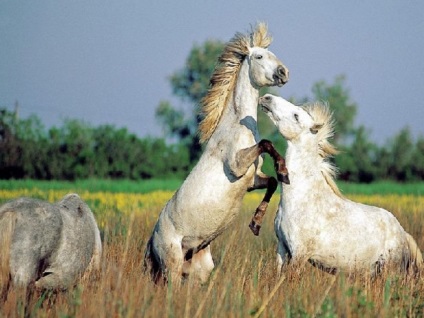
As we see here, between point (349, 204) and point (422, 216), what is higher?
point (349, 204)

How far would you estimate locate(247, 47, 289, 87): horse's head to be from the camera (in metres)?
6.88

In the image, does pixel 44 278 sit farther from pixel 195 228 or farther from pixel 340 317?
pixel 340 317

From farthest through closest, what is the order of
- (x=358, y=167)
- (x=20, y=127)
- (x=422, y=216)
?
(x=358, y=167) < (x=20, y=127) < (x=422, y=216)

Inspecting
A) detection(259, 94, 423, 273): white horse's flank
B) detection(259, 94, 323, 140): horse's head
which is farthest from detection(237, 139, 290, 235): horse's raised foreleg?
detection(259, 94, 323, 140): horse's head

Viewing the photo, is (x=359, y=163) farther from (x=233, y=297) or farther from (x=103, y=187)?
(x=233, y=297)

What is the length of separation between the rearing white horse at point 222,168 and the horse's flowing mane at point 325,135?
2.24 ft

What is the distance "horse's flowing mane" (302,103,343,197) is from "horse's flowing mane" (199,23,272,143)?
34.0 inches

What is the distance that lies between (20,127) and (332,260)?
98.2 feet

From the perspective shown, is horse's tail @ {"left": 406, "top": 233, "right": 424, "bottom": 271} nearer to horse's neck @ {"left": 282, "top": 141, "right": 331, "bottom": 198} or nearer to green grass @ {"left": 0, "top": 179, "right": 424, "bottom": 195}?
horse's neck @ {"left": 282, "top": 141, "right": 331, "bottom": 198}

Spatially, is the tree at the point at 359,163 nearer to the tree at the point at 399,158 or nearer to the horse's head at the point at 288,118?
the tree at the point at 399,158

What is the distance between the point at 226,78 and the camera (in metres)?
7.44

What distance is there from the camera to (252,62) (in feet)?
23.5

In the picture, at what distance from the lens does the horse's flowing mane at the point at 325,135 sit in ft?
24.3

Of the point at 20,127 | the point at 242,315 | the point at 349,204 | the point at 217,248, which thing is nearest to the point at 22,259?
the point at 242,315
